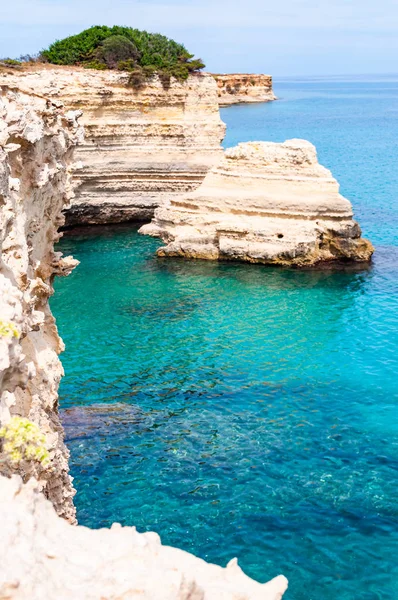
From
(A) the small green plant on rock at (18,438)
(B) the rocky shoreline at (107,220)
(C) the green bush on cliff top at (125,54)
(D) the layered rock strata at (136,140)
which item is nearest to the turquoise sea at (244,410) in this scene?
(B) the rocky shoreline at (107,220)

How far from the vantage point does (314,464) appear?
16.7 m

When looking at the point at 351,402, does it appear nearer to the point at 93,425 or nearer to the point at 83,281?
the point at 93,425

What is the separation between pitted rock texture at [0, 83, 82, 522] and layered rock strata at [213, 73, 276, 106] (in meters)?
132

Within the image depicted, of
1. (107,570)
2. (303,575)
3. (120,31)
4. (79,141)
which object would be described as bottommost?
(303,575)

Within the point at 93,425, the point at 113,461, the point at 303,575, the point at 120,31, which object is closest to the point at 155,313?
the point at 93,425

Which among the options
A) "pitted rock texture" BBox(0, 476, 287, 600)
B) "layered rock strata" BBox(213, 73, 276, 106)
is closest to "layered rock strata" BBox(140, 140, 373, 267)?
"pitted rock texture" BBox(0, 476, 287, 600)

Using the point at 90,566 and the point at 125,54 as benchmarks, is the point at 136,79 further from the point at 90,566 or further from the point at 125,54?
the point at 90,566

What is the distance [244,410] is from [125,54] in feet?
97.5

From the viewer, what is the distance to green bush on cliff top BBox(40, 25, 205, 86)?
137 ft

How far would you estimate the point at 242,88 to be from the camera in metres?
155

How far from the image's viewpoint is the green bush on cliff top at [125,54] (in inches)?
1645

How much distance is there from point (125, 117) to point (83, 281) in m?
12.0

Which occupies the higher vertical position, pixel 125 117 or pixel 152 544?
pixel 125 117

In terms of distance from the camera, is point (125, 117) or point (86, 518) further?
point (125, 117)
